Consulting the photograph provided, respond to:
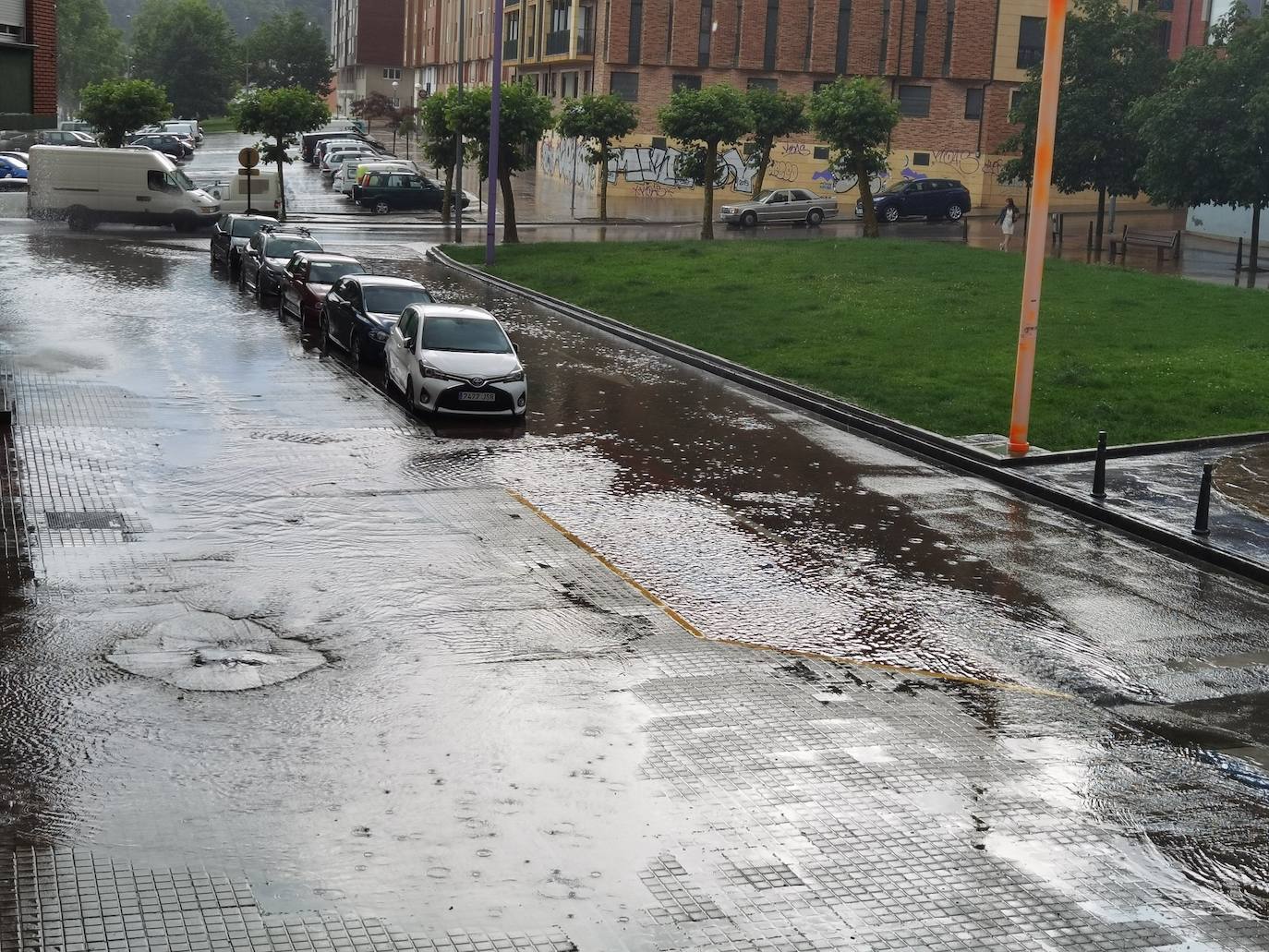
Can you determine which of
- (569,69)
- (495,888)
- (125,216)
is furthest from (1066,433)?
(569,69)

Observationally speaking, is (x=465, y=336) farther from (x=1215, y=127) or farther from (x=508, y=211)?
(x=1215, y=127)

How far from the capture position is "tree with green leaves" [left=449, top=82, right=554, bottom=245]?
143 feet

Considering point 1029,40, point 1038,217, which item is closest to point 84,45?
point 1029,40

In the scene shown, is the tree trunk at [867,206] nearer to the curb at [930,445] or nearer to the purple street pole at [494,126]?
the purple street pole at [494,126]

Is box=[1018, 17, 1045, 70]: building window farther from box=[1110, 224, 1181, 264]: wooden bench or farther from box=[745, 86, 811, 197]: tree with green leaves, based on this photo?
box=[1110, 224, 1181, 264]: wooden bench

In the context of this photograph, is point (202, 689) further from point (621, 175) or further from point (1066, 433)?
point (621, 175)

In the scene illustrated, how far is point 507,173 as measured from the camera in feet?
149

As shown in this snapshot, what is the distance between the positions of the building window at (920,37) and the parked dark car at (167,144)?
113ft

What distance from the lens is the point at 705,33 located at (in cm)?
6594

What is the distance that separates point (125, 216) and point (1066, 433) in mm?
32920

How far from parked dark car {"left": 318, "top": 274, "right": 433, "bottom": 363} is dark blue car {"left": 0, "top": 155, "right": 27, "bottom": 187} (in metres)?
36.8

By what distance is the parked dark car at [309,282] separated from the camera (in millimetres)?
27922

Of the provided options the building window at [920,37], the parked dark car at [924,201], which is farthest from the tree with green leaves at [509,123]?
the building window at [920,37]

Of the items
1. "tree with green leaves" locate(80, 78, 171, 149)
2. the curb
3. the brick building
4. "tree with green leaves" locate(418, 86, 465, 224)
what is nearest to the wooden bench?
"tree with green leaves" locate(418, 86, 465, 224)
